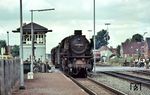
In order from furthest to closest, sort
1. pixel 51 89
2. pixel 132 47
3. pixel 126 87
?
pixel 132 47, pixel 126 87, pixel 51 89

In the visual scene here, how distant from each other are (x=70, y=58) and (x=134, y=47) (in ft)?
405

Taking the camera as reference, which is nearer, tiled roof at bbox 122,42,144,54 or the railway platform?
the railway platform

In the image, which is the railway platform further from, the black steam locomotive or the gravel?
the black steam locomotive

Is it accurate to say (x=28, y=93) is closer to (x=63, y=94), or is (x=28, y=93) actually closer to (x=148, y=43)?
(x=63, y=94)

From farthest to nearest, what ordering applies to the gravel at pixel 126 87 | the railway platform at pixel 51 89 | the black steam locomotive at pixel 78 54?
the black steam locomotive at pixel 78 54, the gravel at pixel 126 87, the railway platform at pixel 51 89

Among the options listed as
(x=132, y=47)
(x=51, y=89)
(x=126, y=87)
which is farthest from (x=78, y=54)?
(x=132, y=47)

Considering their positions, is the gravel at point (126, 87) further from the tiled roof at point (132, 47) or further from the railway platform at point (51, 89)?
the tiled roof at point (132, 47)

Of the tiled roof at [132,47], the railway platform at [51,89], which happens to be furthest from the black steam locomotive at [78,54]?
the tiled roof at [132,47]

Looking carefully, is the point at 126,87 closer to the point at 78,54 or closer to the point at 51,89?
the point at 51,89

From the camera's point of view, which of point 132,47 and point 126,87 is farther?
point 132,47

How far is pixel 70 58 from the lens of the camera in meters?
45.0

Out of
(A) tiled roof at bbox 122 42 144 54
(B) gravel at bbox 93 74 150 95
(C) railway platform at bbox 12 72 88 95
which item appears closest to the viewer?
(C) railway platform at bbox 12 72 88 95

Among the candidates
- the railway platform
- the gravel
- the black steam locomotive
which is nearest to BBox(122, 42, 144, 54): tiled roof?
the black steam locomotive

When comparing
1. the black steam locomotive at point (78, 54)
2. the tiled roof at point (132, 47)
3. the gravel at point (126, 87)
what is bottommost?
the gravel at point (126, 87)
